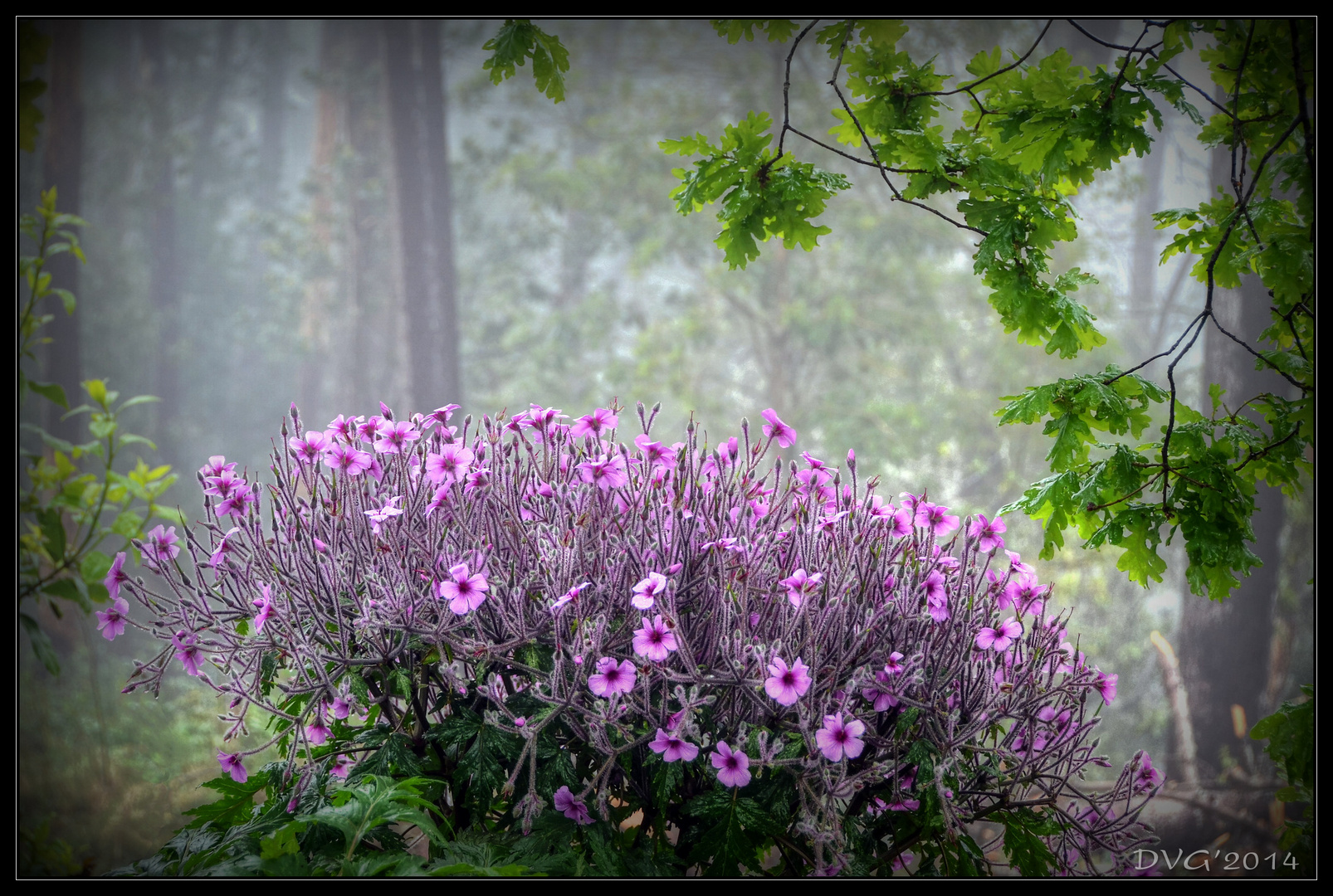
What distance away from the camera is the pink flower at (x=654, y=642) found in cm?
112

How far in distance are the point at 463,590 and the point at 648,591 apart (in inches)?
10.5

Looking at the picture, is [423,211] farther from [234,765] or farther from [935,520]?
[935,520]

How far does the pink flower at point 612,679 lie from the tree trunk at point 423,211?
740 centimetres

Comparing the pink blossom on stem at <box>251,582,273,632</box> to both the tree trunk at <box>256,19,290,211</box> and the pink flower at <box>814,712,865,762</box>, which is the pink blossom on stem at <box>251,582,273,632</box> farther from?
the tree trunk at <box>256,19,290,211</box>

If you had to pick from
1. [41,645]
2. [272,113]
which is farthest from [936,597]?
[272,113]

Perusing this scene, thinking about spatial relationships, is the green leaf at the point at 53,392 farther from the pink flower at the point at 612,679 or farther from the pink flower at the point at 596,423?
the pink flower at the point at 612,679

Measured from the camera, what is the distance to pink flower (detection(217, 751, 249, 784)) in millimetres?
1404

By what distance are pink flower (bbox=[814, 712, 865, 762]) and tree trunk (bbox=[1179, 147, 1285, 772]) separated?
6.09 metres

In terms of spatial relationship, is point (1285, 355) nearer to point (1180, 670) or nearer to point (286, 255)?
point (1180, 670)

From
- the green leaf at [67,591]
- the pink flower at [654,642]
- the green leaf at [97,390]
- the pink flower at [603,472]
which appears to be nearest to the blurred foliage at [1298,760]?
the pink flower at [654,642]

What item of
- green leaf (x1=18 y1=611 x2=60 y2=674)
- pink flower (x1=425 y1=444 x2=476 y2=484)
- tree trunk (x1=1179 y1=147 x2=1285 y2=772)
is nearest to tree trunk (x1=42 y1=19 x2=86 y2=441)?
green leaf (x1=18 y1=611 x2=60 y2=674)

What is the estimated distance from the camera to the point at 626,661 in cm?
116
